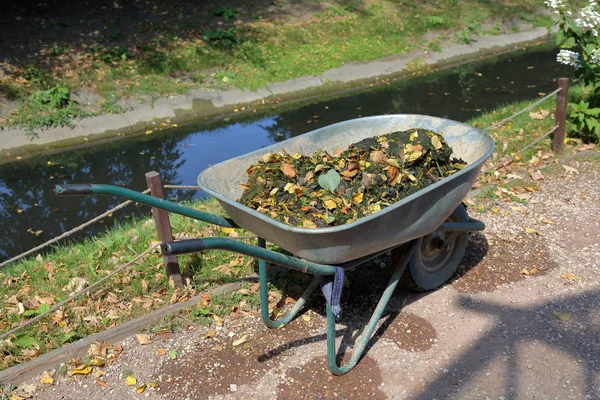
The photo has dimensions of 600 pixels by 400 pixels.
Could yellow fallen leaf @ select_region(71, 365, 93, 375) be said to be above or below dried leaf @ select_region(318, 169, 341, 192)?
below

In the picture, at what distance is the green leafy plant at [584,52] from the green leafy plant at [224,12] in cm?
944

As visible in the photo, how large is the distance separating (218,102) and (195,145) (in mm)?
1952

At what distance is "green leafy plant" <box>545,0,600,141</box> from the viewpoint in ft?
23.9

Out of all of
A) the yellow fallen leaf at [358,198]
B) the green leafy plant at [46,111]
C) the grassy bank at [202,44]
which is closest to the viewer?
the yellow fallen leaf at [358,198]

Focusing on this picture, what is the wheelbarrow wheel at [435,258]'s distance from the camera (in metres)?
4.88

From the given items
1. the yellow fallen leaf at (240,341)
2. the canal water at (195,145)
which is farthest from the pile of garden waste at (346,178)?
the canal water at (195,145)

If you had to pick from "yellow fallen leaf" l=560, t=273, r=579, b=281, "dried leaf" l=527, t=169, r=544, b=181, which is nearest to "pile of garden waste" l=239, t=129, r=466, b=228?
"yellow fallen leaf" l=560, t=273, r=579, b=281

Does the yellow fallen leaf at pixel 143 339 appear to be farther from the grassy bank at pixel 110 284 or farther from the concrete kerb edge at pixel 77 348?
the grassy bank at pixel 110 284

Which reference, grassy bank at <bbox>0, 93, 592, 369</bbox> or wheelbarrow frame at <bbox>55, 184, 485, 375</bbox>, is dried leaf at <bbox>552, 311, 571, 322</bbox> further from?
grassy bank at <bbox>0, 93, 592, 369</bbox>

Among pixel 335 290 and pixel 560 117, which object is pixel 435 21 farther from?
pixel 335 290

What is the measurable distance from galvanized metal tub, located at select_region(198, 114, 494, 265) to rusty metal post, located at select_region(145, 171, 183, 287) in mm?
636

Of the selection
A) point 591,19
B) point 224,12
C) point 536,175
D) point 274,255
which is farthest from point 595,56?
point 224,12

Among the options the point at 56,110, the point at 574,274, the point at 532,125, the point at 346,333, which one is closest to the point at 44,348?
the point at 346,333

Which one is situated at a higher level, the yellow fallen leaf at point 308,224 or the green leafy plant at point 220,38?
the yellow fallen leaf at point 308,224
